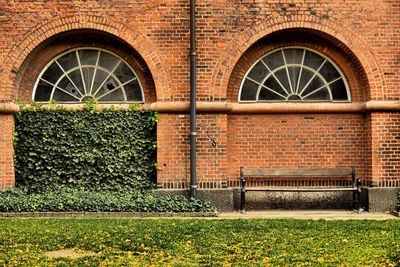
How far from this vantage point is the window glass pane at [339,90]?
42.9 ft

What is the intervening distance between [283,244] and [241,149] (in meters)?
5.06

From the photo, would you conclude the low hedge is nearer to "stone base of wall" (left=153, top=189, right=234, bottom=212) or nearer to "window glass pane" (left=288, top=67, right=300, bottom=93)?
"stone base of wall" (left=153, top=189, right=234, bottom=212)

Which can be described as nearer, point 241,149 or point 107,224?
point 107,224

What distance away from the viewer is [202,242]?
8.14 metres

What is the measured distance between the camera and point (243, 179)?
1250 centimetres

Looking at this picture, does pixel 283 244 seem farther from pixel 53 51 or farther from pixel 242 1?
pixel 53 51

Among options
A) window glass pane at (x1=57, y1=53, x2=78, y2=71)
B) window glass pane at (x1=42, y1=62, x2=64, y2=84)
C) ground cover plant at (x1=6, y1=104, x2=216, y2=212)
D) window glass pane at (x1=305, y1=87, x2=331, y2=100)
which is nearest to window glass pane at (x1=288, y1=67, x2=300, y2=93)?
window glass pane at (x1=305, y1=87, x2=331, y2=100)

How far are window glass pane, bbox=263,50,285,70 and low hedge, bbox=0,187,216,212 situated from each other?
3.39 m

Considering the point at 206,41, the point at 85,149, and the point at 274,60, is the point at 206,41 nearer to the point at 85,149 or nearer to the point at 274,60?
the point at 274,60

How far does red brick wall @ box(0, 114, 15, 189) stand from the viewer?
40.5 feet

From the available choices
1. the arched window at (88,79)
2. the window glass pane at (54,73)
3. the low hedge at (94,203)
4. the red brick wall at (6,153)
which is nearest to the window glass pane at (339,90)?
the low hedge at (94,203)

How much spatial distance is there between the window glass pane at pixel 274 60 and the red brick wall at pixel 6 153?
5647 mm

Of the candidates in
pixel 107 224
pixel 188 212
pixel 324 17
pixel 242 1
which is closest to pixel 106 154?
pixel 188 212

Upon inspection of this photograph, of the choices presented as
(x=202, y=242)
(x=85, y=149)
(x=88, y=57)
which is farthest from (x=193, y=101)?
(x=202, y=242)
